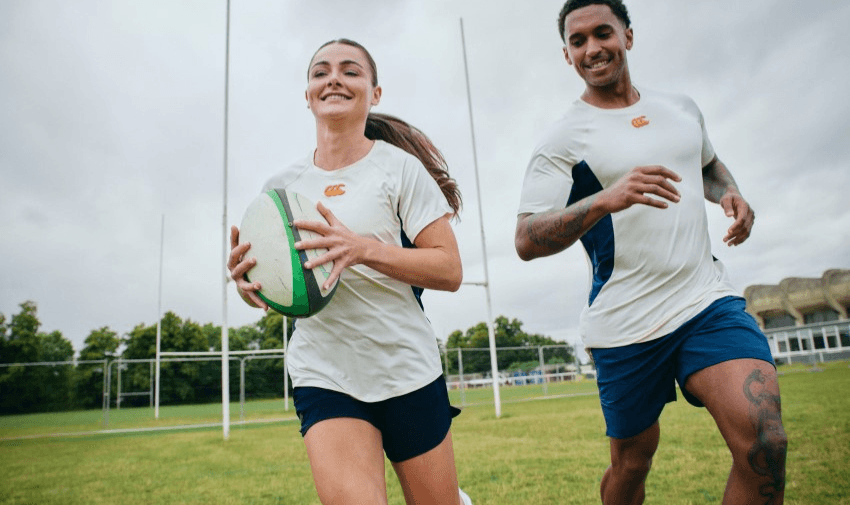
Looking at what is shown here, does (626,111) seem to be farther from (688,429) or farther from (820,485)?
(688,429)

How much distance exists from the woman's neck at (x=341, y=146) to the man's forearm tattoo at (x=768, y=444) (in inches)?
77.2

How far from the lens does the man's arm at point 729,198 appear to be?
9.98ft

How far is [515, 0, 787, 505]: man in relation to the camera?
260 centimetres

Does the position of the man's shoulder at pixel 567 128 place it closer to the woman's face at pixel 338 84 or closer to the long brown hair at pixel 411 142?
the long brown hair at pixel 411 142

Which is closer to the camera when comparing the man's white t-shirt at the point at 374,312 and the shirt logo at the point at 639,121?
the man's white t-shirt at the point at 374,312

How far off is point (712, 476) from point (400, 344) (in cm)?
502

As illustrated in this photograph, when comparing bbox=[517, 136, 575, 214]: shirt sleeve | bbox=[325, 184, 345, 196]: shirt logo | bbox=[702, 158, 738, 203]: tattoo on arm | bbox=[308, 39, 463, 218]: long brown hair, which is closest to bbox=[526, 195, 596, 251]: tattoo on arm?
bbox=[517, 136, 575, 214]: shirt sleeve

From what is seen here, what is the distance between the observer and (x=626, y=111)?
3.22m

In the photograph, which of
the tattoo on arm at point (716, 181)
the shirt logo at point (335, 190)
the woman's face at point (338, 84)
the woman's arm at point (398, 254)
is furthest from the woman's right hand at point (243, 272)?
the tattoo on arm at point (716, 181)

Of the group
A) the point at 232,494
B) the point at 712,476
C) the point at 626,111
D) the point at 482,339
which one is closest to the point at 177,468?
the point at 232,494

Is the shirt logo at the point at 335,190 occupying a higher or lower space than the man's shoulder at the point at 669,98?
lower

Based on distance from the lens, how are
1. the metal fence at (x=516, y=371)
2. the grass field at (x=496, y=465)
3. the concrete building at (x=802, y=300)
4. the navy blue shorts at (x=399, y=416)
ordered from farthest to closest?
the concrete building at (x=802, y=300) → the metal fence at (x=516, y=371) → the grass field at (x=496, y=465) → the navy blue shorts at (x=399, y=416)

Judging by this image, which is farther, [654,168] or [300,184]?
[300,184]

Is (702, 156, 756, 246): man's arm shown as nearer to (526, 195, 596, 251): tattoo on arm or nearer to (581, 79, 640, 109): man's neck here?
(581, 79, 640, 109): man's neck
